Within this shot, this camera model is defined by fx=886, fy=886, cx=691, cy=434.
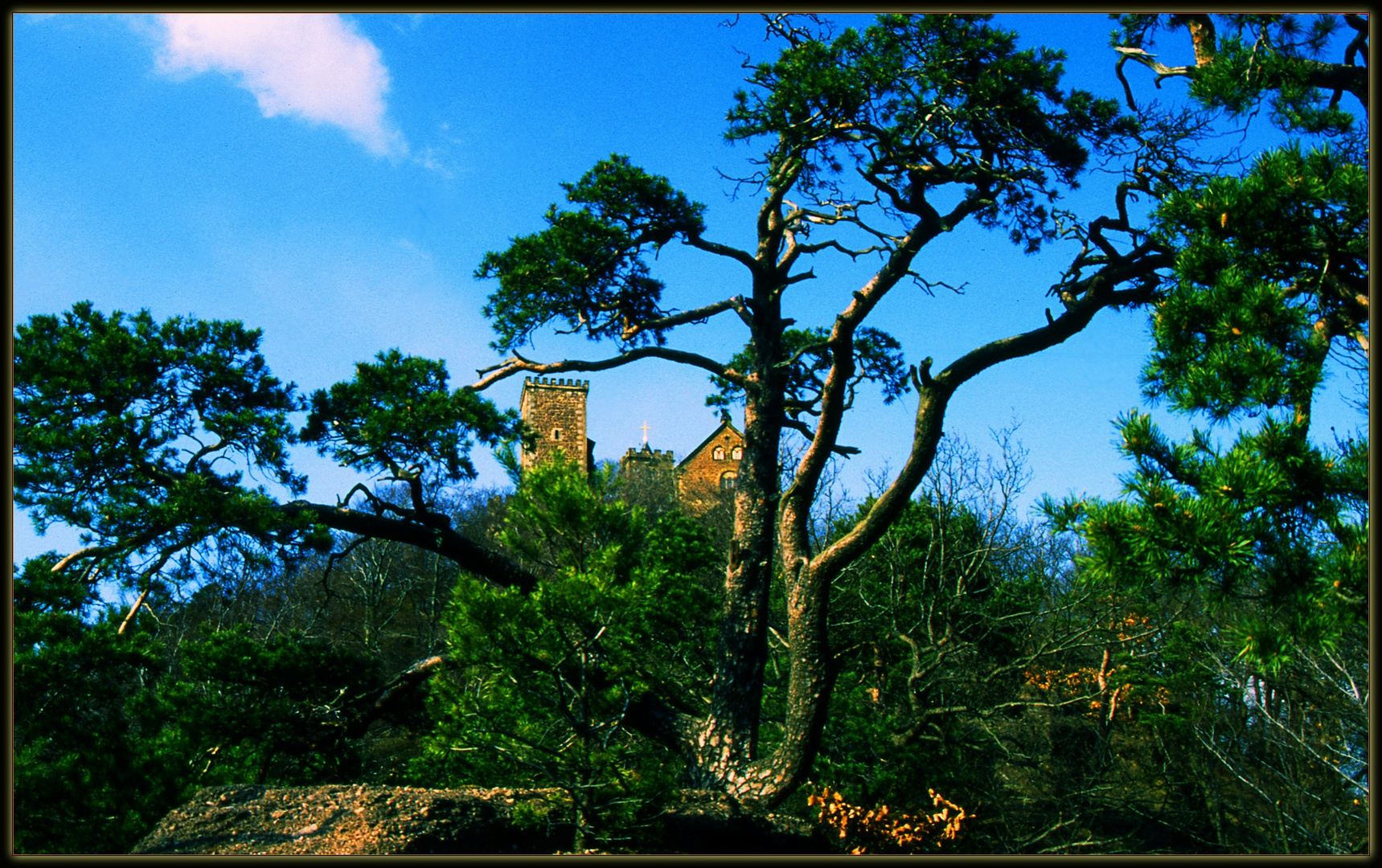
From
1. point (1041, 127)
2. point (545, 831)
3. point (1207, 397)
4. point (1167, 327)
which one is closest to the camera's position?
point (1207, 397)

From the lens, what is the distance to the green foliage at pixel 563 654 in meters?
5.01

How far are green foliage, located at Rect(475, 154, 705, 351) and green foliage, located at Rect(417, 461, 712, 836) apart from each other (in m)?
2.47

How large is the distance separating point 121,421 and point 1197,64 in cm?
741

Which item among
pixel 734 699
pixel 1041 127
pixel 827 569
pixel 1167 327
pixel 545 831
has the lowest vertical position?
pixel 545 831

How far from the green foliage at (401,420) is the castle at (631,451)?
30.7 m

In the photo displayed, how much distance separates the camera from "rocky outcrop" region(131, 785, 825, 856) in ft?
14.7

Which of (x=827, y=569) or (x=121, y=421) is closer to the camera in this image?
(x=121, y=421)

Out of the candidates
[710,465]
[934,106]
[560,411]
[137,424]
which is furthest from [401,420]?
[710,465]

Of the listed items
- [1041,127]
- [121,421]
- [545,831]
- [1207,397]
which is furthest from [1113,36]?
[121,421]

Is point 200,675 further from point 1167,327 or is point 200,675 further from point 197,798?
point 1167,327

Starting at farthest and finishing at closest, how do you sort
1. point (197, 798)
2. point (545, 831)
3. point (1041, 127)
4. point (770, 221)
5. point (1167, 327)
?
point (770, 221) < point (1041, 127) < point (545, 831) < point (197, 798) < point (1167, 327)

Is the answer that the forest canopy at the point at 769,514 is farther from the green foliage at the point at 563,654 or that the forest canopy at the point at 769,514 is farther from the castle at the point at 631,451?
the castle at the point at 631,451

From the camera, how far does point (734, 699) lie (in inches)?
285

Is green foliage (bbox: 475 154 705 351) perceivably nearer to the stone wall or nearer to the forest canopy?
the forest canopy
